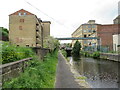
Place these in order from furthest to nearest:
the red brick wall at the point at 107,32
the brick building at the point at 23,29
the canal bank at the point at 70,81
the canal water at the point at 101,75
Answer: the red brick wall at the point at 107,32
the brick building at the point at 23,29
the canal water at the point at 101,75
the canal bank at the point at 70,81

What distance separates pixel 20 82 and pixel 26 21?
37.4 m

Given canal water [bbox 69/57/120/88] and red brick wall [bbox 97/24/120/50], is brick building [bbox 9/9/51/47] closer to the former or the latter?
red brick wall [bbox 97/24/120/50]

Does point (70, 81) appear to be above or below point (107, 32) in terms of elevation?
below

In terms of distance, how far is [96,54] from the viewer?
39.4 meters

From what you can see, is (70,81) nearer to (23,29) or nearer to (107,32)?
(23,29)

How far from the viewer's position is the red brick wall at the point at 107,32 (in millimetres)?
47906

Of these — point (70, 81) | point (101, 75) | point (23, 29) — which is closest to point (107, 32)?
point (23, 29)

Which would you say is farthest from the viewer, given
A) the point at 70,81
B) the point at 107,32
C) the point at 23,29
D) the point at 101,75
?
the point at 107,32

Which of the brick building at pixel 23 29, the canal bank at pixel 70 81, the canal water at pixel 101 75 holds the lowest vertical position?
the canal water at pixel 101 75

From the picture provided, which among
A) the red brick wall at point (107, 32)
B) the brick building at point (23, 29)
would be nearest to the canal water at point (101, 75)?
the brick building at point (23, 29)

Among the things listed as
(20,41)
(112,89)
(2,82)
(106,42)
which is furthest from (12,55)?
(106,42)

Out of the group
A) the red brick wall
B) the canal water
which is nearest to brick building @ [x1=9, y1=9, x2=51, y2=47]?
the red brick wall

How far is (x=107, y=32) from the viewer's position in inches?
1934

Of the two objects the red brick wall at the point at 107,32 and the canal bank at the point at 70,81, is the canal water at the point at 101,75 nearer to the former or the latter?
the canal bank at the point at 70,81
